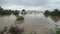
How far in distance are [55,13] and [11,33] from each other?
50.5 ft

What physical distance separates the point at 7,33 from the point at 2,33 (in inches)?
12.3

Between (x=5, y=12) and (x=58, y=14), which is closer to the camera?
(x=58, y=14)

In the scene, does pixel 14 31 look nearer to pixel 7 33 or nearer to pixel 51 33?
pixel 7 33

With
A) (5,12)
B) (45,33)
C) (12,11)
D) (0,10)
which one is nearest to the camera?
(45,33)

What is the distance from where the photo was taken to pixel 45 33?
8.44m

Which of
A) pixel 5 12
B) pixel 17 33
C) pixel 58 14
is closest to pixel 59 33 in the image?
pixel 17 33

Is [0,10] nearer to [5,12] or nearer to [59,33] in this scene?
[5,12]

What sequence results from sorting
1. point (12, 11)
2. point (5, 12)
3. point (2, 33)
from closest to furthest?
point (2, 33)
point (5, 12)
point (12, 11)

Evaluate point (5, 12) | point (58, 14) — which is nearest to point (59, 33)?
point (58, 14)

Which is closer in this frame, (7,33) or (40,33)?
(7,33)

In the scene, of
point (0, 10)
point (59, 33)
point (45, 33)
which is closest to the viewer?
point (59, 33)

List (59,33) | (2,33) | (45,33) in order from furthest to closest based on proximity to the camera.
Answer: (45,33), (2,33), (59,33)

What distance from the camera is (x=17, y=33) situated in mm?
7496

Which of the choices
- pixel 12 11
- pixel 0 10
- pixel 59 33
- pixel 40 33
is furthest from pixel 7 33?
pixel 12 11
